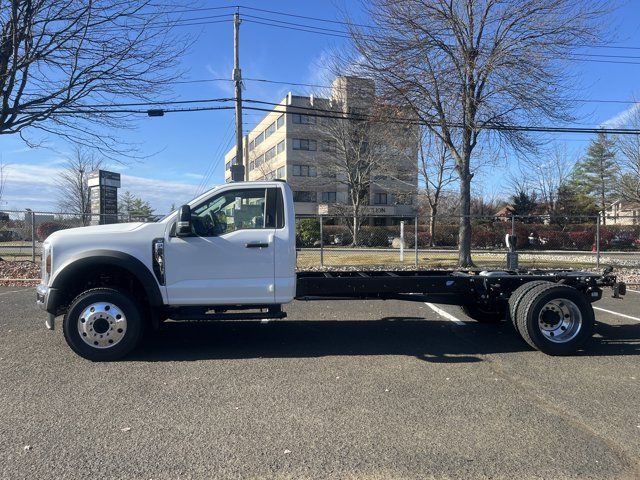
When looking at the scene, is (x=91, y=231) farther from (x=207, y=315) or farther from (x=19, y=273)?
(x=19, y=273)

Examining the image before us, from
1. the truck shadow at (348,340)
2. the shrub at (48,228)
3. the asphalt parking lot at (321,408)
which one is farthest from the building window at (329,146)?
the asphalt parking lot at (321,408)

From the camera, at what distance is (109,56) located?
13539 millimetres

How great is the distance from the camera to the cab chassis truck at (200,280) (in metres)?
5.84

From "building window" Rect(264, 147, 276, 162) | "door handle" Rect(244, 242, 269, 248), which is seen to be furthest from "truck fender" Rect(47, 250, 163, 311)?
"building window" Rect(264, 147, 276, 162)

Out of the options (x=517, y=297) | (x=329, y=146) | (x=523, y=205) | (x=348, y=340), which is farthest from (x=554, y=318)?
(x=523, y=205)

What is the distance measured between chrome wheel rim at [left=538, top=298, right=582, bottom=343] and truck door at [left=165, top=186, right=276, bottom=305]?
3454 millimetres

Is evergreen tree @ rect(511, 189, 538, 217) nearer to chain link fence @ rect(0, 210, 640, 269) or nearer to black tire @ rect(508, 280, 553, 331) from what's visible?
chain link fence @ rect(0, 210, 640, 269)

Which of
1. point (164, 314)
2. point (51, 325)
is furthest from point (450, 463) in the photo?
point (51, 325)

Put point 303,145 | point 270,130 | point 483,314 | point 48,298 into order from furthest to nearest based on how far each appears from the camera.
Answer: point 270,130
point 303,145
point 483,314
point 48,298

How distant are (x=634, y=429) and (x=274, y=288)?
12.7ft

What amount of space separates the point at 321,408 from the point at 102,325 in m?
2.96

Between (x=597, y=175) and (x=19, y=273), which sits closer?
(x=19, y=273)

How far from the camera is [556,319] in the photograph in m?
6.39

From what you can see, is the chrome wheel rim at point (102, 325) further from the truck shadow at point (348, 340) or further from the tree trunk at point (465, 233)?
the tree trunk at point (465, 233)
